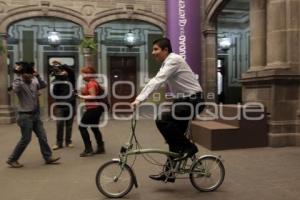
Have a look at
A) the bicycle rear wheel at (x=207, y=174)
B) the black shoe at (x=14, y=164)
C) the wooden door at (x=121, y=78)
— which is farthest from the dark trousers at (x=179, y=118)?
the wooden door at (x=121, y=78)

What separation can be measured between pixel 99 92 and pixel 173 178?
273 centimetres

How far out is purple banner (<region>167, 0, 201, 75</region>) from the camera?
9414mm

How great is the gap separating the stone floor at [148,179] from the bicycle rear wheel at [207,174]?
0.33ft

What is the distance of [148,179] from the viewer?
491 cm

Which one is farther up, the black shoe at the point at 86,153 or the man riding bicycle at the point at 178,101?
the man riding bicycle at the point at 178,101

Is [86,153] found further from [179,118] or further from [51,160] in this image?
[179,118]

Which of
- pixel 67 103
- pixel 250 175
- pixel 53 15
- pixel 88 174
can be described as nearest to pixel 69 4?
pixel 53 15

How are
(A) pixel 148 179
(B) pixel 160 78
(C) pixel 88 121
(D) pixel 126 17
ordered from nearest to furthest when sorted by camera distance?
(B) pixel 160 78, (A) pixel 148 179, (C) pixel 88 121, (D) pixel 126 17

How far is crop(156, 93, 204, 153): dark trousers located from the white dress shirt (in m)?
0.10

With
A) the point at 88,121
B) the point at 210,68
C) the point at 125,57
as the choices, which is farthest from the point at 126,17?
the point at 88,121

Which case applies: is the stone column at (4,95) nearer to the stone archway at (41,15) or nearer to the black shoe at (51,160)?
the stone archway at (41,15)

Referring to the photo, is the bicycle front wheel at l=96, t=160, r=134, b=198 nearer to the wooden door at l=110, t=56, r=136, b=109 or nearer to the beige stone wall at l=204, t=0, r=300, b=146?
the beige stone wall at l=204, t=0, r=300, b=146

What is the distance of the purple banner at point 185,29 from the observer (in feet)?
30.9

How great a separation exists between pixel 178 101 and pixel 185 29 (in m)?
5.52
